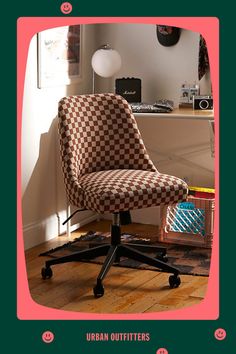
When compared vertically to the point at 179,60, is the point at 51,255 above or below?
below

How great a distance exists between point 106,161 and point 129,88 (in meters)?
0.71

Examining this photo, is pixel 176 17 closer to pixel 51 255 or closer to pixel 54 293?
pixel 54 293

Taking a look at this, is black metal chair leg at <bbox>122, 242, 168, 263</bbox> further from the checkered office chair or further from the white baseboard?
the white baseboard

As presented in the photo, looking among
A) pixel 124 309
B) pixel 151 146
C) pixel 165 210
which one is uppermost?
pixel 151 146

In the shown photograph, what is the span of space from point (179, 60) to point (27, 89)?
0.97 m

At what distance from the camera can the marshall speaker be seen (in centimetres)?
429

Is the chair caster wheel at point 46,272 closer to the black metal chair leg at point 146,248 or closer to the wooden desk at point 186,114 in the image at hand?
the black metal chair leg at point 146,248

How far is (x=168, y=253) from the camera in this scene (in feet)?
12.9

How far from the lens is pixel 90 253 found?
360cm
